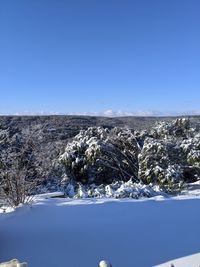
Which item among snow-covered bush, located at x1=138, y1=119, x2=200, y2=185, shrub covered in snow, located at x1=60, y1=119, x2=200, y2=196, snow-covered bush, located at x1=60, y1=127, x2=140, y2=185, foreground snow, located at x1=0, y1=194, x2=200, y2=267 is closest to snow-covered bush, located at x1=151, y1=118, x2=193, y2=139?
shrub covered in snow, located at x1=60, y1=119, x2=200, y2=196

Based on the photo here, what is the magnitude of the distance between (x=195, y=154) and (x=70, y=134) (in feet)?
31.8

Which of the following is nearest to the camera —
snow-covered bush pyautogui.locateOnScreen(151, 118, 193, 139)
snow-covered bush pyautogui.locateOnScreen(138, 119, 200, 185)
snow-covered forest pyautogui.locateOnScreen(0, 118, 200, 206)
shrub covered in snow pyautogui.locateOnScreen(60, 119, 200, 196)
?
snow-covered forest pyautogui.locateOnScreen(0, 118, 200, 206)

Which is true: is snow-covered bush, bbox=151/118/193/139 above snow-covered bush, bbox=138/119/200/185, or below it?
above

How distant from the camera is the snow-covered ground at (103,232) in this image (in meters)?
5.59

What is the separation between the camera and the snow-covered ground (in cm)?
559

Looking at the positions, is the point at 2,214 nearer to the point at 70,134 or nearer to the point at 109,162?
the point at 109,162

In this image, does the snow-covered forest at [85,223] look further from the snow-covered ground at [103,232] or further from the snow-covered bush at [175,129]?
the snow-covered bush at [175,129]

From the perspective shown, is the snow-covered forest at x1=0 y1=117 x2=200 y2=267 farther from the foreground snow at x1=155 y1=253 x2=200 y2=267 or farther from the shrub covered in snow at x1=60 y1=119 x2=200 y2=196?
the shrub covered in snow at x1=60 y1=119 x2=200 y2=196

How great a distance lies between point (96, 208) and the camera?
7.26 meters

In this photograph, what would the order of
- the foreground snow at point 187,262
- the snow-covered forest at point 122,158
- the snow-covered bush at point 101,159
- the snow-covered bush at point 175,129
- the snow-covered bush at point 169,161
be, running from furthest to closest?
the snow-covered bush at point 175,129, the snow-covered bush at point 101,159, the snow-covered bush at point 169,161, the snow-covered forest at point 122,158, the foreground snow at point 187,262

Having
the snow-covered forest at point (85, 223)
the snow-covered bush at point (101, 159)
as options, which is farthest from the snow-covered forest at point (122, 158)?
the snow-covered forest at point (85, 223)

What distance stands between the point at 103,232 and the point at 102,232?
2 centimetres

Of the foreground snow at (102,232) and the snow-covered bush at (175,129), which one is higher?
the snow-covered bush at (175,129)

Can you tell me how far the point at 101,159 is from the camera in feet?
54.3
